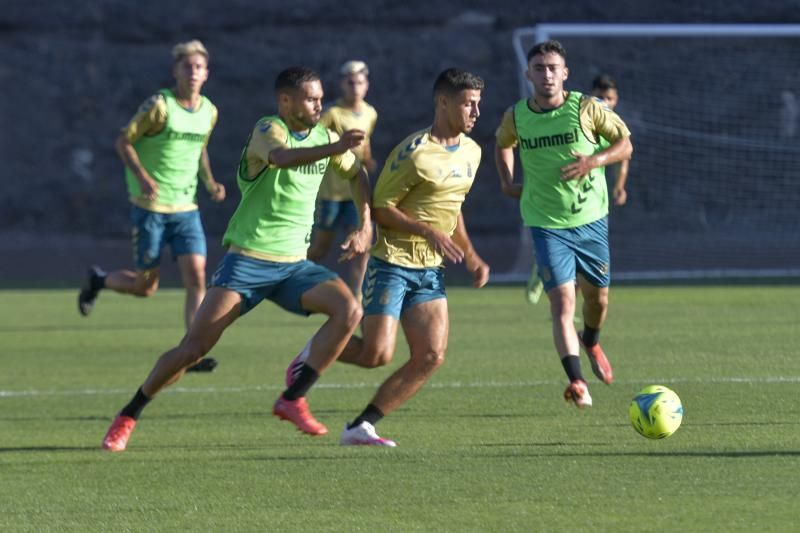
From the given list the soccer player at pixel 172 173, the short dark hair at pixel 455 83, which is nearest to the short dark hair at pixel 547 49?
the short dark hair at pixel 455 83

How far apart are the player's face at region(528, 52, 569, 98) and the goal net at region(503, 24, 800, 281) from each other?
13.6m

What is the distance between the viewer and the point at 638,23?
28016 millimetres

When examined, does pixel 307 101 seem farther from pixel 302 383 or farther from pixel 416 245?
pixel 302 383

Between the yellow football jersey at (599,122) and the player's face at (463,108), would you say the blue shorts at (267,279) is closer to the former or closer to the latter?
the player's face at (463,108)

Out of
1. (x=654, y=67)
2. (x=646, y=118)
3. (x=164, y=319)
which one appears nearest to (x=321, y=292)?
(x=164, y=319)

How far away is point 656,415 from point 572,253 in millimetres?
2173

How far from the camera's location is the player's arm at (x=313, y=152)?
768cm

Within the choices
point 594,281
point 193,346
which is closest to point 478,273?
point 193,346

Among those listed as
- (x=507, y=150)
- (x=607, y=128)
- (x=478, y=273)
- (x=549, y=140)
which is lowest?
(x=478, y=273)

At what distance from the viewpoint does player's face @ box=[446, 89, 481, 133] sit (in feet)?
26.9

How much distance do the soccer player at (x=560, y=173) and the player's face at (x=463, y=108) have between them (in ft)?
4.77

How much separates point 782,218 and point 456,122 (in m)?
16.4

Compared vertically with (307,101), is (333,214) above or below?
below

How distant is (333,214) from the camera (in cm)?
1532
